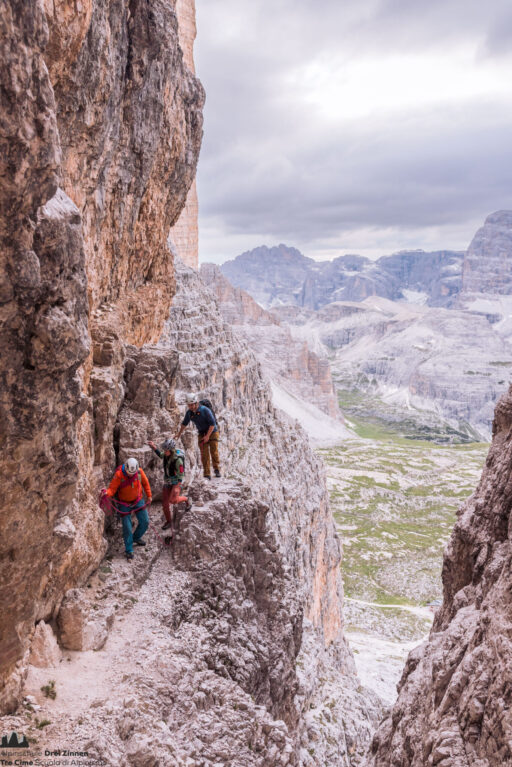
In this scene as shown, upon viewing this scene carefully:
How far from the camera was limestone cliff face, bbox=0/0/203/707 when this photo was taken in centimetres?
611

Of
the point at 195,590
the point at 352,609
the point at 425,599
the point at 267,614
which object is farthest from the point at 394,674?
the point at 195,590

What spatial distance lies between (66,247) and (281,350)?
161 m

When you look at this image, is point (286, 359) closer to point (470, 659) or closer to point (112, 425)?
point (112, 425)

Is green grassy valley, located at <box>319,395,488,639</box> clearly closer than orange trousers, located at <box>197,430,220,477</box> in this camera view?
No

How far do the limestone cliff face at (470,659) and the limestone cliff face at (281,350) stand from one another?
14432cm

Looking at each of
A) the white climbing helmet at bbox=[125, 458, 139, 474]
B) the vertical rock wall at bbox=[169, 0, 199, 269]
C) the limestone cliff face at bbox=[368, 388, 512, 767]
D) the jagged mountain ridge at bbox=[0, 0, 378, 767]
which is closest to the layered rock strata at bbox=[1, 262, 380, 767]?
the jagged mountain ridge at bbox=[0, 0, 378, 767]

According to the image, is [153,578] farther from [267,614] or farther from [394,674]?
[394,674]

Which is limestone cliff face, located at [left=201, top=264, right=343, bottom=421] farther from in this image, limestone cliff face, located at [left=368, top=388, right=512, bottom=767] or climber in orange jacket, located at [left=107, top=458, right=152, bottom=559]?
climber in orange jacket, located at [left=107, top=458, right=152, bottom=559]

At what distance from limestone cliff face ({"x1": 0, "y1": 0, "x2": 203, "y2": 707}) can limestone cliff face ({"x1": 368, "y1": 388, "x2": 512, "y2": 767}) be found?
7790 mm

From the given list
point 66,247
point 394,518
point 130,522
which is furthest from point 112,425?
point 394,518

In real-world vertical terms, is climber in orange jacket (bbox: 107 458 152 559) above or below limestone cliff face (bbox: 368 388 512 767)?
above

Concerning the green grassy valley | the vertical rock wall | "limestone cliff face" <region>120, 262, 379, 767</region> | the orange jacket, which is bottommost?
the green grassy valley

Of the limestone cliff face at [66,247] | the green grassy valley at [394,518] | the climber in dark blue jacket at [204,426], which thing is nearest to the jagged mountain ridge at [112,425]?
the limestone cliff face at [66,247]

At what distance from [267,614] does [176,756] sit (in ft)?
18.7
